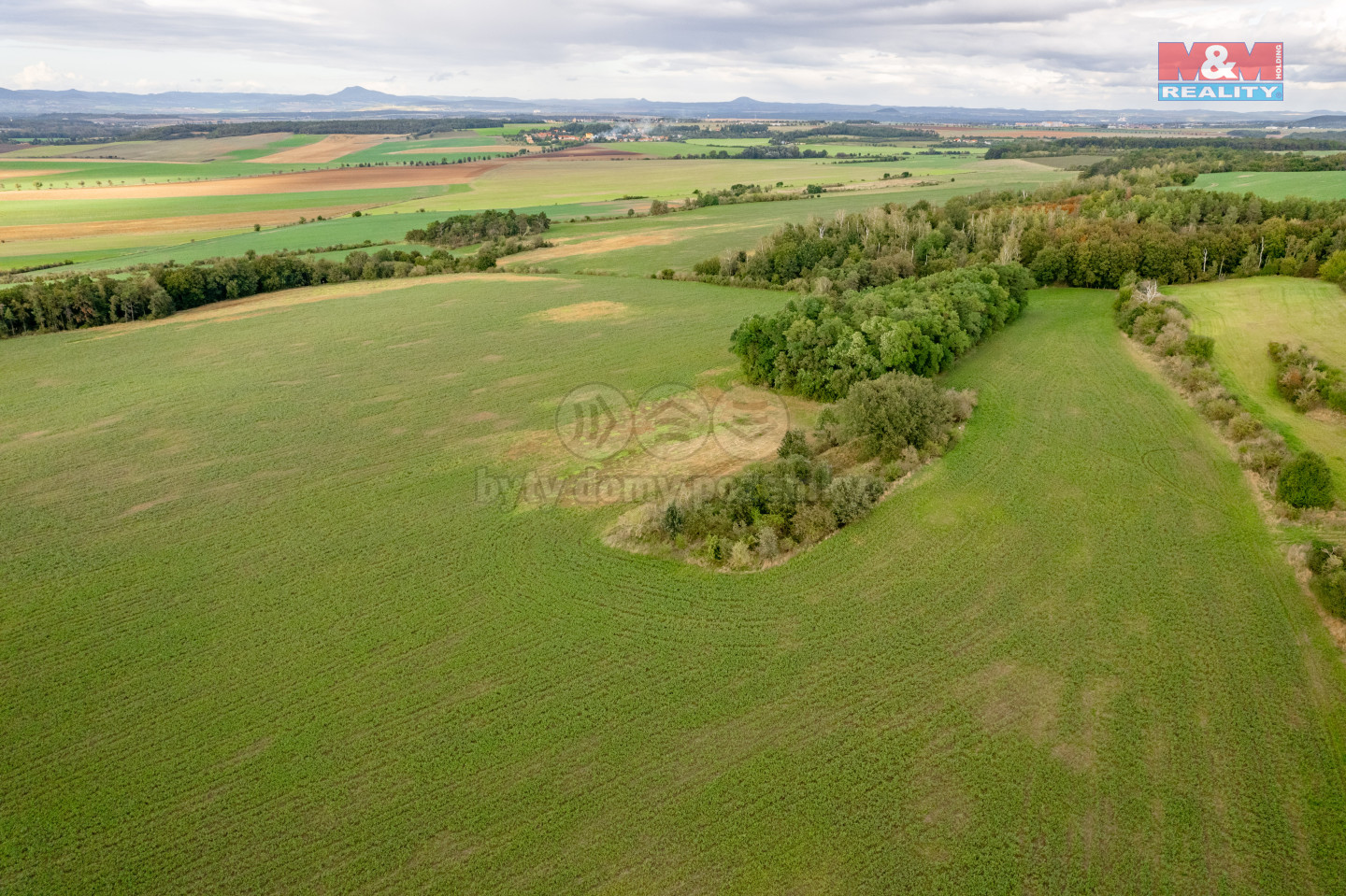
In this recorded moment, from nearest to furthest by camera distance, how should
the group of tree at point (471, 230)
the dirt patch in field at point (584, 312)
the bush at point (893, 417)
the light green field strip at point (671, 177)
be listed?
the bush at point (893, 417)
the dirt patch in field at point (584, 312)
the group of tree at point (471, 230)
the light green field strip at point (671, 177)

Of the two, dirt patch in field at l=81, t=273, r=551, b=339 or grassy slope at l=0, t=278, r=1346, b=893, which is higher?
dirt patch in field at l=81, t=273, r=551, b=339

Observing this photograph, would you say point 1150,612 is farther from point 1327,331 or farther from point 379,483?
point 1327,331

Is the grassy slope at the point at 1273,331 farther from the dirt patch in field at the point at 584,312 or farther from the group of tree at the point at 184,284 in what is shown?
the group of tree at the point at 184,284

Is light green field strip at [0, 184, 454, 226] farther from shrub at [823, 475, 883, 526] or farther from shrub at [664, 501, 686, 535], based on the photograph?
shrub at [823, 475, 883, 526]

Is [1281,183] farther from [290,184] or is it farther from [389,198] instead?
[290,184]

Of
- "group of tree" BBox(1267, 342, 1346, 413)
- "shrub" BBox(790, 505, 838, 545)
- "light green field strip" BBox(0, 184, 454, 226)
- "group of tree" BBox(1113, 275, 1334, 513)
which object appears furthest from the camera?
"light green field strip" BBox(0, 184, 454, 226)

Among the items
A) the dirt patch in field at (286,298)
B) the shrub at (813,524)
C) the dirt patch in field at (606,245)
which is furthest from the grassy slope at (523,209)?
the shrub at (813,524)

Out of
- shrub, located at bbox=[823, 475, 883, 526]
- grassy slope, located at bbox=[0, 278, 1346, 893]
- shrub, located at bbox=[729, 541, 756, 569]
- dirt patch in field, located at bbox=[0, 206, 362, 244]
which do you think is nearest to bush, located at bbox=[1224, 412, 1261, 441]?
grassy slope, located at bbox=[0, 278, 1346, 893]
